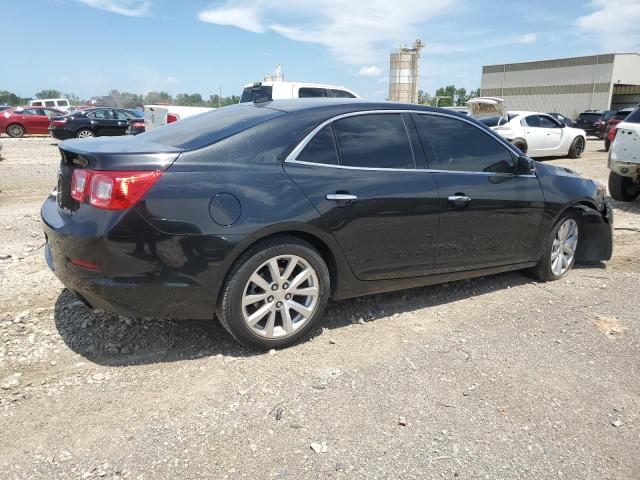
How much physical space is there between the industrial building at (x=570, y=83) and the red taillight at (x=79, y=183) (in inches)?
2828

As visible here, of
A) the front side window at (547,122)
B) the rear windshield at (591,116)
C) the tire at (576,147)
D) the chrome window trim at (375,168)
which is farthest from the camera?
the rear windshield at (591,116)

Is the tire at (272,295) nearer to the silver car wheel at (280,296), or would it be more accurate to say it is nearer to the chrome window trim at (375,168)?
the silver car wheel at (280,296)

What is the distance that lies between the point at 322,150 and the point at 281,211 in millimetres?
578

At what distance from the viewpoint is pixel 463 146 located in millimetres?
4160

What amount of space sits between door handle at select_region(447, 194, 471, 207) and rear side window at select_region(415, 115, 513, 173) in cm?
23

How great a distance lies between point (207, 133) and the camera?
11.0ft

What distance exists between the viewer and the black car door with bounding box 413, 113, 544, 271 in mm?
3977

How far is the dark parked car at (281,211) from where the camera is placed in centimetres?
292

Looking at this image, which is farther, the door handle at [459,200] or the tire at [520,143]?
the tire at [520,143]

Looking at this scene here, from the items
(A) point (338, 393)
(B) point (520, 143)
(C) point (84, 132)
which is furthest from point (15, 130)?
(A) point (338, 393)

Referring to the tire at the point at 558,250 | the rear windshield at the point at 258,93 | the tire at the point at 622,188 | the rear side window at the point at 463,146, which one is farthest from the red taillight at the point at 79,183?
the rear windshield at the point at 258,93

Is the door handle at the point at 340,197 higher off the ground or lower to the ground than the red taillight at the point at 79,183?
lower

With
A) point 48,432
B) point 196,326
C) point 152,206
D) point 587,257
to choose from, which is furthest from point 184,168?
point 587,257

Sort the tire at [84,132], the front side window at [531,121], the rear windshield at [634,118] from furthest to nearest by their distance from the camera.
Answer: the tire at [84,132] < the front side window at [531,121] < the rear windshield at [634,118]
